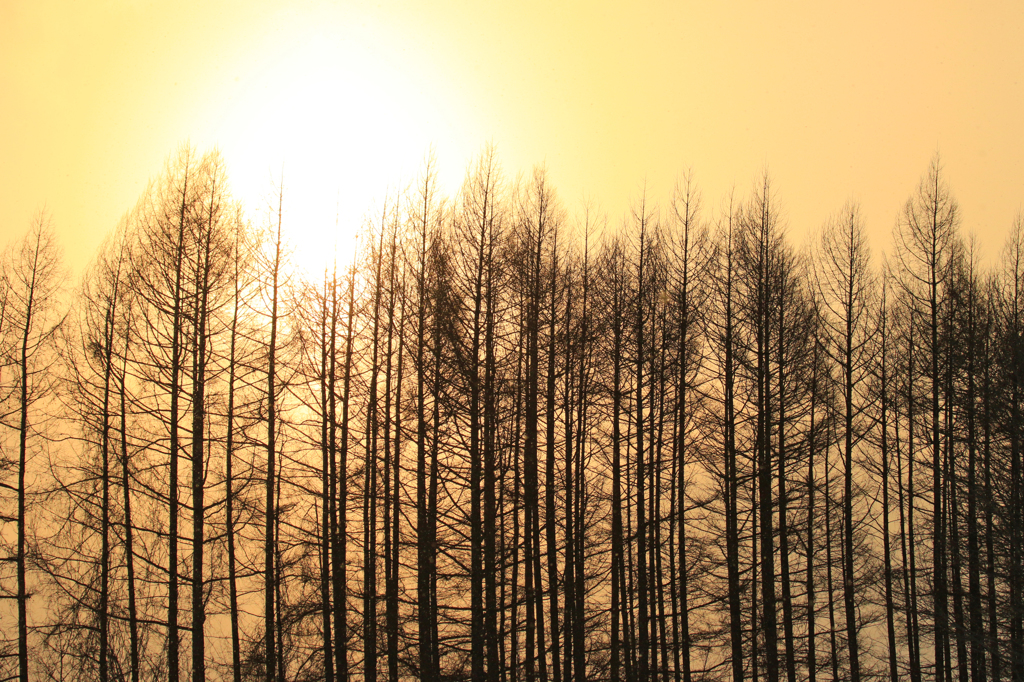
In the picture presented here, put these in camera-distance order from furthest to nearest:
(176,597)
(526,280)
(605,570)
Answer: (605,570) → (526,280) → (176,597)

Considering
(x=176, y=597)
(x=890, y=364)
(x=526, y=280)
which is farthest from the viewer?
(x=890, y=364)

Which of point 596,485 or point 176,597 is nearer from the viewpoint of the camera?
point 176,597

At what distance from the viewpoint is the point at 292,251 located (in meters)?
13.6

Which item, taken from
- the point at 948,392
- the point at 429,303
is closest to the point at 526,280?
the point at 429,303

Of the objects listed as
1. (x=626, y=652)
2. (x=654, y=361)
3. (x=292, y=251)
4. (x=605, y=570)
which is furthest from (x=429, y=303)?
(x=626, y=652)

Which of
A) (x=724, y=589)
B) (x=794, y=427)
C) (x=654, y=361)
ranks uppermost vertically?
(x=654, y=361)

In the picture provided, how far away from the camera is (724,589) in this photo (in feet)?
49.0

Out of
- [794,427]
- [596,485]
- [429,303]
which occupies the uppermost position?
[429,303]

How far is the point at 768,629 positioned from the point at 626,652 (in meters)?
3.13

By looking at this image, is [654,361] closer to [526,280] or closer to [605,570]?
[526,280]

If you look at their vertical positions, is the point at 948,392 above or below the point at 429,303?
below

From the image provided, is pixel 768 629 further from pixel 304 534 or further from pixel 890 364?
pixel 304 534

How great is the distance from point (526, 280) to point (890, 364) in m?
11.0

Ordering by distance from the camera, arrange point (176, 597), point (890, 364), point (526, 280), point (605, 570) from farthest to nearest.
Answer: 1. point (890, 364)
2. point (605, 570)
3. point (526, 280)
4. point (176, 597)
